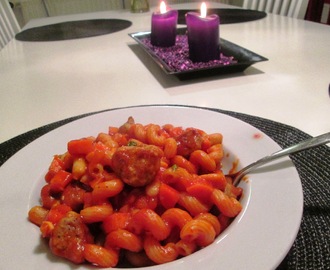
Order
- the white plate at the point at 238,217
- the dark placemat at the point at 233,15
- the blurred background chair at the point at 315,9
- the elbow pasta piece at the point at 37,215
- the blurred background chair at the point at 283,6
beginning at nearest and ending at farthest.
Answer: the white plate at the point at 238,217, the elbow pasta piece at the point at 37,215, the dark placemat at the point at 233,15, the blurred background chair at the point at 283,6, the blurred background chair at the point at 315,9

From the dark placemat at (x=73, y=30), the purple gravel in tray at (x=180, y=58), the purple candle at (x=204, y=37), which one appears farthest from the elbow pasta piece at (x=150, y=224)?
the dark placemat at (x=73, y=30)

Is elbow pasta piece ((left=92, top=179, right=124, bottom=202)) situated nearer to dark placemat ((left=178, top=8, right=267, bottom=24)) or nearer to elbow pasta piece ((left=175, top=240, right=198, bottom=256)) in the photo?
elbow pasta piece ((left=175, top=240, right=198, bottom=256))

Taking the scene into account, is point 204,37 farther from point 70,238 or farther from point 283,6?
point 283,6

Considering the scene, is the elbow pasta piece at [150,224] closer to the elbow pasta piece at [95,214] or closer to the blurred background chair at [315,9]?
the elbow pasta piece at [95,214]

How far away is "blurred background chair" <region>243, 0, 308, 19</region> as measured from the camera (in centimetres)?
227

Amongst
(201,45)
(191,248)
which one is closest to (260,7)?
(201,45)

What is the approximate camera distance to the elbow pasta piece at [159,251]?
1.55 feet

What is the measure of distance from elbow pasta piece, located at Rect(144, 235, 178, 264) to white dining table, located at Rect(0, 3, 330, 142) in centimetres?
53

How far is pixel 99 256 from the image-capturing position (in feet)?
1.51

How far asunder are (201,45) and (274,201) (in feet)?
2.85

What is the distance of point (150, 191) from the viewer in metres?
0.56

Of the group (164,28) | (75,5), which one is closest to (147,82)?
(164,28)

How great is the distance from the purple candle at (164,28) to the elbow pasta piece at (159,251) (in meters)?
1.14

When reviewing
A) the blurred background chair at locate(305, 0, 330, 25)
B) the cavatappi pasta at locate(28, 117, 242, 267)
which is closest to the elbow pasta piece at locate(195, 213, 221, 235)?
the cavatappi pasta at locate(28, 117, 242, 267)
